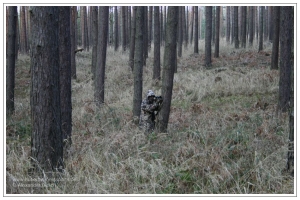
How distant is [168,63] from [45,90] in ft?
8.26

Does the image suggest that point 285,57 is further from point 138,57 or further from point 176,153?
point 176,153

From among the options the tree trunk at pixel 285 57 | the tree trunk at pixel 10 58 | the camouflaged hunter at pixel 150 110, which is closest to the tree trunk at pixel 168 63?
the camouflaged hunter at pixel 150 110

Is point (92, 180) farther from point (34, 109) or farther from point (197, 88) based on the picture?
point (197, 88)

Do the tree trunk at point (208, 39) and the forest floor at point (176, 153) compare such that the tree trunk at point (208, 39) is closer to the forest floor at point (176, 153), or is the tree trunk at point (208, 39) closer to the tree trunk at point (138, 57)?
the forest floor at point (176, 153)

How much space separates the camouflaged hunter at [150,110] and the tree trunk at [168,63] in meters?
0.16

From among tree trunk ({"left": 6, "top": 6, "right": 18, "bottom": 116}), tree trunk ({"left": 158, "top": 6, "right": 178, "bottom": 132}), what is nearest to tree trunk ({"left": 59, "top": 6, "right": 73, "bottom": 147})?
tree trunk ({"left": 158, "top": 6, "right": 178, "bottom": 132})

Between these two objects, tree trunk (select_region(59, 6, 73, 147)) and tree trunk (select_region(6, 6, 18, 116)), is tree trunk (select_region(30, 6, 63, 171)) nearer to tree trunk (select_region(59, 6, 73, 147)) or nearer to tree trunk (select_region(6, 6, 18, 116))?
tree trunk (select_region(59, 6, 73, 147))

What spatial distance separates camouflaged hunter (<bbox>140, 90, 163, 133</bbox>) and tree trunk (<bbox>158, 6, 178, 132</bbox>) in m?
0.16

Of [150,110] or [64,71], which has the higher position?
[64,71]

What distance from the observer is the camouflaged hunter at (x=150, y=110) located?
6391 mm

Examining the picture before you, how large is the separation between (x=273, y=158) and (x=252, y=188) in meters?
0.82

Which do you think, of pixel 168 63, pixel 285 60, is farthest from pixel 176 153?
pixel 285 60

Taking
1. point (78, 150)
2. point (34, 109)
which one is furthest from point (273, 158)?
point (34, 109)

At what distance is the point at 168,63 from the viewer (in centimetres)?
616
